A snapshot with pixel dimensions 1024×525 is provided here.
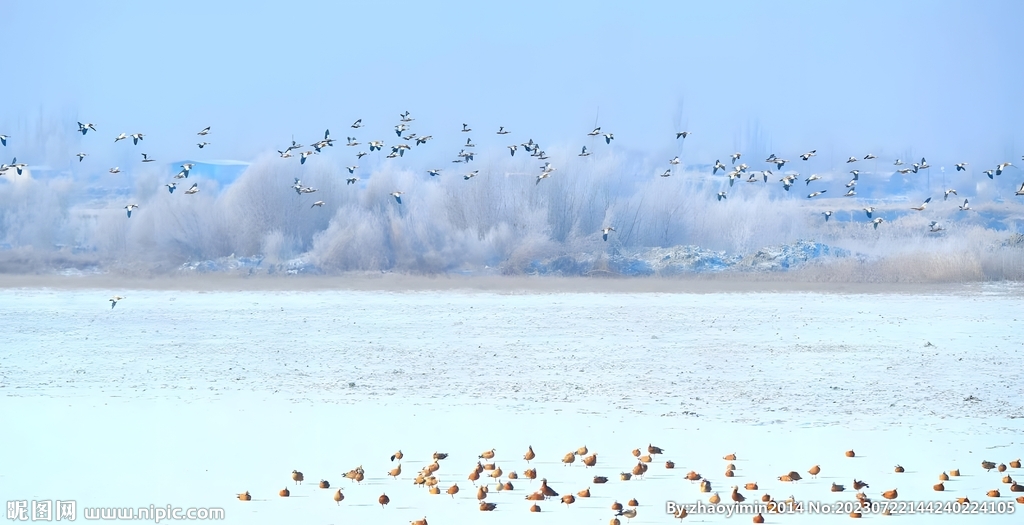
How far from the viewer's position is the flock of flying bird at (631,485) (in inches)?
354

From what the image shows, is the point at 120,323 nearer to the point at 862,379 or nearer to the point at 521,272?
the point at 862,379

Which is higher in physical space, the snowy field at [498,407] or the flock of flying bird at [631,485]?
the flock of flying bird at [631,485]

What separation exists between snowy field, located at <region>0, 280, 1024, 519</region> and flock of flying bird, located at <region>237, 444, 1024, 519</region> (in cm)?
8

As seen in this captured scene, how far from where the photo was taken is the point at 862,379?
685 inches

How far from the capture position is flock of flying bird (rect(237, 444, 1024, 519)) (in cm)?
899

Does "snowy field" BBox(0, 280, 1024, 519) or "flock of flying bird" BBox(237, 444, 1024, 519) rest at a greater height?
"flock of flying bird" BBox(237, 444, 1024, 519)

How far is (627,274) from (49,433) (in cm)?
4665

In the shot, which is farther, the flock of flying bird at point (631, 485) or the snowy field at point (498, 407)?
the snowy field at point (498, 407)

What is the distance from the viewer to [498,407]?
48.1ft

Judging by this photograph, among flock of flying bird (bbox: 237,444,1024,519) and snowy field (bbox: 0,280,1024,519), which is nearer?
flock of flying bird (bbox: 237,444,1024,519)

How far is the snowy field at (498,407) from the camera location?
9828 millimetres

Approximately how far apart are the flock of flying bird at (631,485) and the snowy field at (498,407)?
0.08 meters

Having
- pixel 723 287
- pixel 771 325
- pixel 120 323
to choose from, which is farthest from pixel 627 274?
pixel 120 323

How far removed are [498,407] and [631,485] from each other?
194 inches
